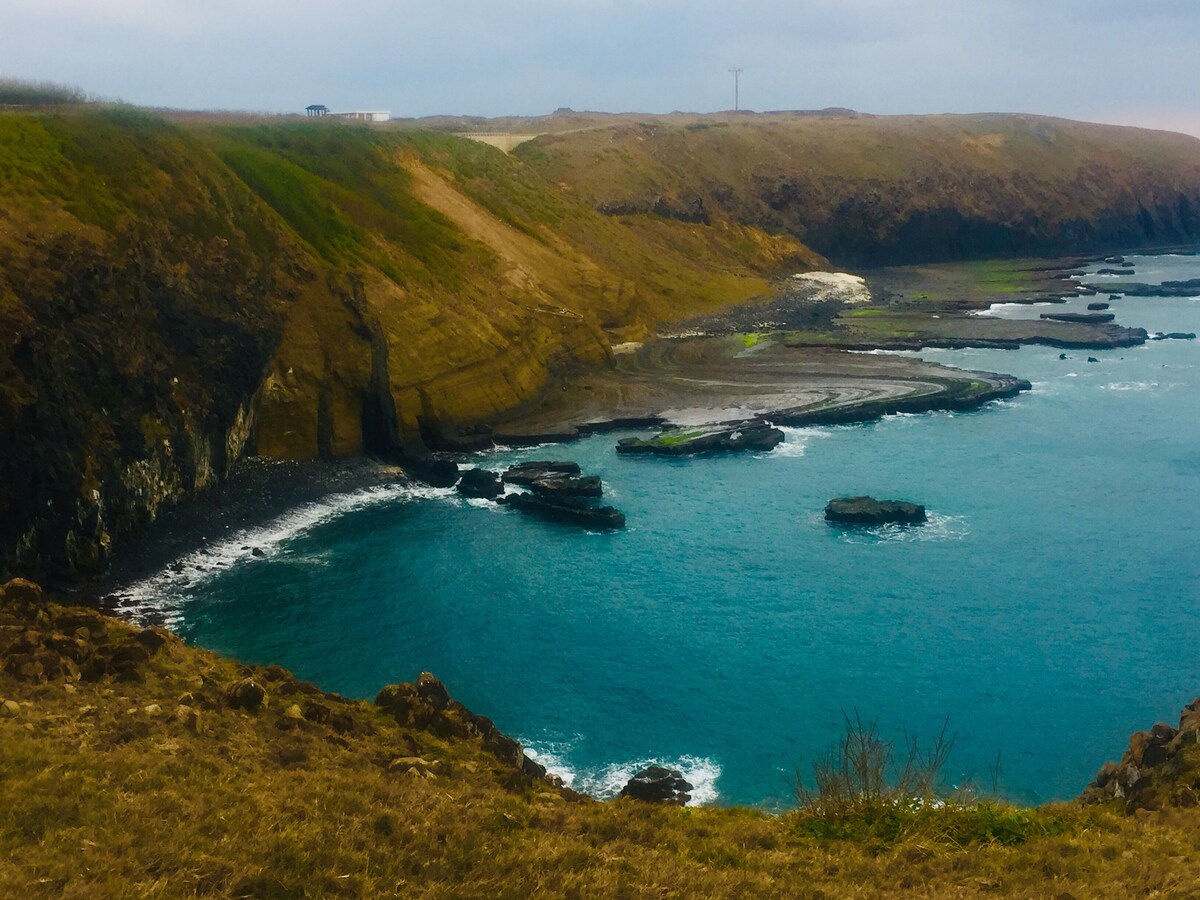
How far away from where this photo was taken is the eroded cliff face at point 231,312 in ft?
133

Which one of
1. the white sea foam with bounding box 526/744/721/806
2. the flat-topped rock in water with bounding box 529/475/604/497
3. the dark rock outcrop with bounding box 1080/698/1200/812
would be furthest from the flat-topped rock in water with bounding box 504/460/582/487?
the dark rock outcrop with bounding box 1080/698/1200/812

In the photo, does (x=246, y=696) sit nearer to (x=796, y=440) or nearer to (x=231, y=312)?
(x=231, y=312)

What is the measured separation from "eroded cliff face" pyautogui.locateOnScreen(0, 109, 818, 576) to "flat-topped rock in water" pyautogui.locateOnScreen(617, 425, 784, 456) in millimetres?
8367

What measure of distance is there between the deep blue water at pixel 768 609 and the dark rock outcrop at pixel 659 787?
0.65 metres

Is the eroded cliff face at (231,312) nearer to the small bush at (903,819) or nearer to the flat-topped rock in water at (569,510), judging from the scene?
the flat-topped rock in water at (569,510)

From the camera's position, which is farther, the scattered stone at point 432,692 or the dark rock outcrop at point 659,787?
the dark rock outcrop at point 659,787

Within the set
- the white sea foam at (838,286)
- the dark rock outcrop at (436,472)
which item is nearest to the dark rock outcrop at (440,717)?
the dark rock outcrop at (436,472)

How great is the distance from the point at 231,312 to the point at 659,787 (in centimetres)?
3112

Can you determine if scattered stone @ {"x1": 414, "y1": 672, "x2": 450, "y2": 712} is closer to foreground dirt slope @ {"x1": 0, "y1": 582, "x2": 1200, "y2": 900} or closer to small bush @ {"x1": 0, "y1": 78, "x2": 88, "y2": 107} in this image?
foreground dirt slope @ {"x1": 0, "y1": 582, "x2": 1200, "y2": 900}

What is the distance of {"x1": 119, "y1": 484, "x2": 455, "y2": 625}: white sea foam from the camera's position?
38.7m

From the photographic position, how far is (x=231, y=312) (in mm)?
50875

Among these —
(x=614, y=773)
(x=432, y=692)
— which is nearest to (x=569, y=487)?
(x=614, y=773)

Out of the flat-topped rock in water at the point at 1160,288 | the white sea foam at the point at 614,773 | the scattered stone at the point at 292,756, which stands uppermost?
the flat-topped rock in water at the point at 1160,288

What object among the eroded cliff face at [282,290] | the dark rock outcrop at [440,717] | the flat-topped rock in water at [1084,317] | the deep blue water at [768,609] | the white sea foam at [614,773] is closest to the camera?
the dark rock outcrop at [440,717]
